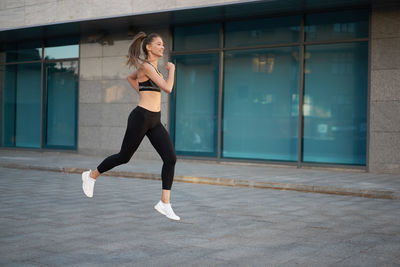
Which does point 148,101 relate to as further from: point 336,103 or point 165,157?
point 336,103

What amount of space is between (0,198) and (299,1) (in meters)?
7.90

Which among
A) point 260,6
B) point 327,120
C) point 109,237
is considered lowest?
point 109,237

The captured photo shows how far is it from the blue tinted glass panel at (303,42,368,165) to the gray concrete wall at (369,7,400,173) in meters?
0.39

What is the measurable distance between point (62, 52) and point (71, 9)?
2.92 meters

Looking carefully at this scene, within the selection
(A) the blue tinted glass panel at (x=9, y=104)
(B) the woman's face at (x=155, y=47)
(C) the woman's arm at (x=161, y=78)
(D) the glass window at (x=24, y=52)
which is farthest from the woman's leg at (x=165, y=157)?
(A) the blue tinted glass panel at (x=9, y=104)

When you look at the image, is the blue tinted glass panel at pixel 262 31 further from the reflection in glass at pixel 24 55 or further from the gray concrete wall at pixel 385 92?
the reflection in glass at pixel 24 55

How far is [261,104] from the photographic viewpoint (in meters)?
14.1

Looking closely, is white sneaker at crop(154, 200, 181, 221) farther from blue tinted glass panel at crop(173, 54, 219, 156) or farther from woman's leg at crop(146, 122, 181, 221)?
blue tinted glass panel at crop(173, 54, 219, 156)

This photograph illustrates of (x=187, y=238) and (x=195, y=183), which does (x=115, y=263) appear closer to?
(x=187, y=238)

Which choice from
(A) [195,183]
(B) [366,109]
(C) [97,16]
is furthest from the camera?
(C) [97,16]

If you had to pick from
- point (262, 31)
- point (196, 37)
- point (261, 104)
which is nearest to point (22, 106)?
point (196, 37)

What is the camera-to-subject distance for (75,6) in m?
15.1

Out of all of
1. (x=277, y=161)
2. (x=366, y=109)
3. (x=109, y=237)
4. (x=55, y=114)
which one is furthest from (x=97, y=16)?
(x=109, y=237)

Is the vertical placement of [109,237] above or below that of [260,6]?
below
